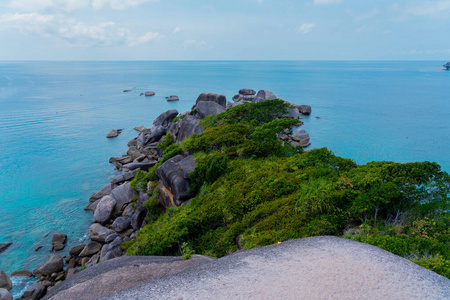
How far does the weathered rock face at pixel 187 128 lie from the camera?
3062 cm

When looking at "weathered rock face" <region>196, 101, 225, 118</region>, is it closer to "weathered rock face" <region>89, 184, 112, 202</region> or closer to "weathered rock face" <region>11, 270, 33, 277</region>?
"weathered rock face" <region>89, 184, 112, 202</region>

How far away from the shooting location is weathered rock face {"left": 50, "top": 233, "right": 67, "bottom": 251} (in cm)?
2253

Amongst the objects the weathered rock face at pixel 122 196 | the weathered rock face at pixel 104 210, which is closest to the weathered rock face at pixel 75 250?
the weathered rock face at pixel 104 210

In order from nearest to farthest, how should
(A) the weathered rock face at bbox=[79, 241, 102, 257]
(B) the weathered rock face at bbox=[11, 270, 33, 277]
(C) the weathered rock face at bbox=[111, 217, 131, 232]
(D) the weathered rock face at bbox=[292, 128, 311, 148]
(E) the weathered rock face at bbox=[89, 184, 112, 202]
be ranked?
1. (B) the weathered rock face at bbox=[11, 270, 33, 277]
2. (A) the weathered rock face at bbox=[79, 241, 102, 257]
3. (C) the weathered rock face at bbox=[111, 217, 131, 232]
4. (E) the weathered rock face at bbox=[89, 184, 112, 202]
5. (D) the weathered rock face at bbox=[292, 128, 311, 148]

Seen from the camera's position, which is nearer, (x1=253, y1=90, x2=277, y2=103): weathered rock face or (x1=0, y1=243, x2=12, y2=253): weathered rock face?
(x1=0, y1=243, x2=12, y2=253): weathered rock face

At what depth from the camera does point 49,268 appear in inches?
771

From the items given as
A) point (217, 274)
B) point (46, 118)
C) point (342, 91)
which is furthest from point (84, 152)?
point (342, 91)

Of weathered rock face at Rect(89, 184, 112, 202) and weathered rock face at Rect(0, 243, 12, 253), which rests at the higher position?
weathered rock face at Rect(89, 184, 112, 202)

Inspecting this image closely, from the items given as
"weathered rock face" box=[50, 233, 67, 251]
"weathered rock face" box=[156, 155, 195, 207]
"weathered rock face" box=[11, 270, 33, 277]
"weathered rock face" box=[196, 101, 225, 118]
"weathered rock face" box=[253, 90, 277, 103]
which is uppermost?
"weathered rock face" box=[253, 90, 277, 103]

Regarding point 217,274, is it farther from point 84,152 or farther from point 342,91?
point 342,91

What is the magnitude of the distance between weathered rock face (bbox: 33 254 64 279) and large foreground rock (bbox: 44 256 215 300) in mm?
11352

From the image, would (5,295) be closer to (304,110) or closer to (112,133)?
(112,133)

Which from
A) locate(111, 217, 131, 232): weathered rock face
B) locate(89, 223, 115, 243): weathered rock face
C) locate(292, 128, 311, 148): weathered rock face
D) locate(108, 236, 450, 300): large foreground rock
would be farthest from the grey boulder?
locate(292, 128, 311, 148): weathered rock face

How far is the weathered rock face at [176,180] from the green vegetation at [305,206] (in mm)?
642
